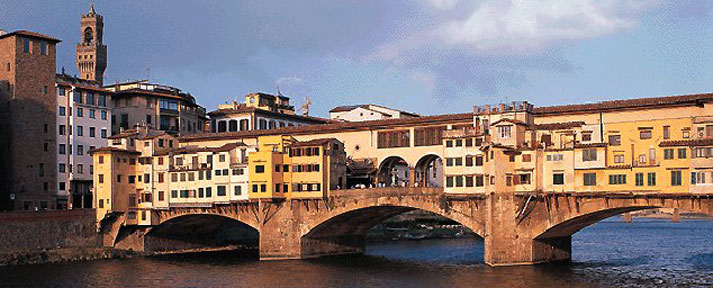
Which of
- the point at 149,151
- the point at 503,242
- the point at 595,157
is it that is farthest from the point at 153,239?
the point at 595,157

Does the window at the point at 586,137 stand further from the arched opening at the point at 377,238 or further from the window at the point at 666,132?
the arched opening at the point at 377,238

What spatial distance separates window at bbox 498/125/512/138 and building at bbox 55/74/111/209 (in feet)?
174

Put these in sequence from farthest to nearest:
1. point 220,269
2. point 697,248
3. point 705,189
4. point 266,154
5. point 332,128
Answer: point 697,248 < point 332,128 < point 266,154 < point 220,269 < point 705,189

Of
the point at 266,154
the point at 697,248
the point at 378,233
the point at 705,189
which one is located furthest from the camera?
the point at 378,233

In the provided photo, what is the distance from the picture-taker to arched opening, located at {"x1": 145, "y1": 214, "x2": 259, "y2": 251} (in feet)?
298

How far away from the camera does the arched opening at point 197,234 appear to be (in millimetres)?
90938

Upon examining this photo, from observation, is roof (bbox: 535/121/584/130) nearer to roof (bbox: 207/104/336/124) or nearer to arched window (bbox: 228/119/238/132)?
roof (bbox: 207/104/336/124)

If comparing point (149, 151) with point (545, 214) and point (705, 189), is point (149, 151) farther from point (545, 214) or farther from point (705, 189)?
point (705, 189)

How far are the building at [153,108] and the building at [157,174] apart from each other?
1226cm

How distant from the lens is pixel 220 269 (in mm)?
74625

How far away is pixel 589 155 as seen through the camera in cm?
6675

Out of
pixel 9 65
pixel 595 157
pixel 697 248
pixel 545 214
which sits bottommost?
pixel 697 248

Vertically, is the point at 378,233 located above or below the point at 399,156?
below

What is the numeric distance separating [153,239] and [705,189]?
60014mm
